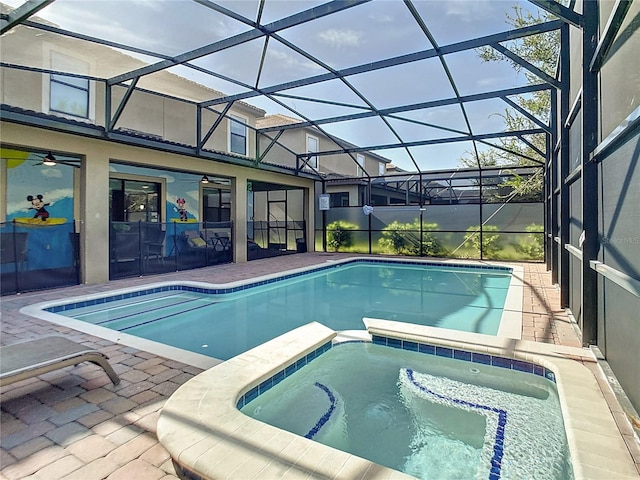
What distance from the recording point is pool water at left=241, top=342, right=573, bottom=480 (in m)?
2.45

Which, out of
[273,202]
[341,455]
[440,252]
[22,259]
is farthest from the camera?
[273,202]

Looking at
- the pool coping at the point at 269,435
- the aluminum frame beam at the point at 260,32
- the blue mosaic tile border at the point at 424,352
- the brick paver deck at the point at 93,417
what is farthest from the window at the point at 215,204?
the pool coping at the point at 269,435

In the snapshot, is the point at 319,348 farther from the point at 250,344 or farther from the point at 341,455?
the point at 341,455

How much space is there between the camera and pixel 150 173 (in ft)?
38.4

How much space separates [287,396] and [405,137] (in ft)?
27.4

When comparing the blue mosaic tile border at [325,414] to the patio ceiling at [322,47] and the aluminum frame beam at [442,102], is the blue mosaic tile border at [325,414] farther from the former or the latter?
the aluminum frame beam at [442,102]

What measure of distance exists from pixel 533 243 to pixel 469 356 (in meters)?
9.09

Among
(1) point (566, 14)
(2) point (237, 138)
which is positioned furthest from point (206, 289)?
(2) point (237, 138)

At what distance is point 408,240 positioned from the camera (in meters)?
13.2

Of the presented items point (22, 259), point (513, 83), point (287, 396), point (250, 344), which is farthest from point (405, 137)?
point (22, 259)

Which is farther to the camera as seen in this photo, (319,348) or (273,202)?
(273,202)

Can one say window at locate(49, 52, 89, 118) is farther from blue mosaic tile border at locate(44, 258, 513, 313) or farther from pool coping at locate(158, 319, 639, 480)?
pool coping at locate(158, 319, 639, 480)

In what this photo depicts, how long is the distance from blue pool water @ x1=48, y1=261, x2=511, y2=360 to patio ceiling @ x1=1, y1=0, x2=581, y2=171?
3.73 m

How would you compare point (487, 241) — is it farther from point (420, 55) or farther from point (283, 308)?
point (283, 308)
